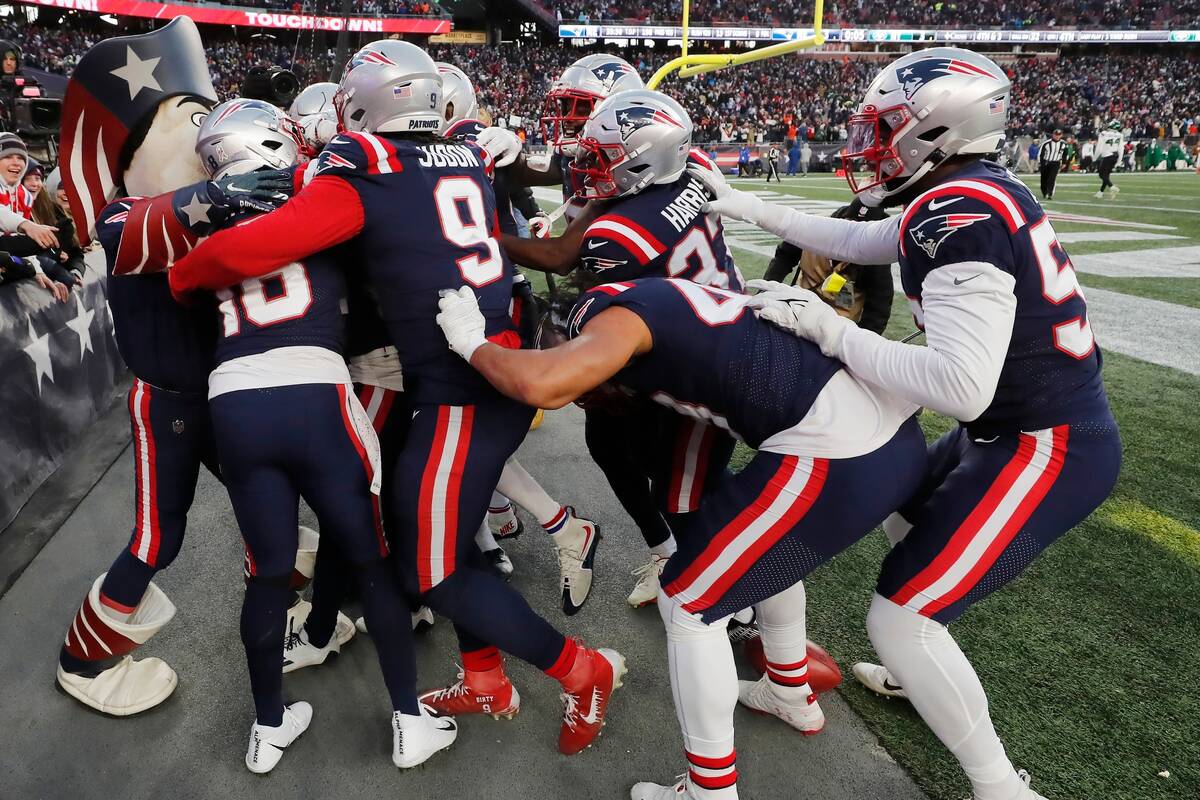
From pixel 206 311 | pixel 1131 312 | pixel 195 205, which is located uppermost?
pixel 195 205

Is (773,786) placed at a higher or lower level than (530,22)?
lower

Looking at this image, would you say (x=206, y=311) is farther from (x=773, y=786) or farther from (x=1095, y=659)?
(x=1095, y=659)

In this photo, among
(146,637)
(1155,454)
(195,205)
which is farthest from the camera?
(1155,454)

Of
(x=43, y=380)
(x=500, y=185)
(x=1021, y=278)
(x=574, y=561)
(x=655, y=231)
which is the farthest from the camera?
(x=43, y=380)

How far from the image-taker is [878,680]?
2.50 meters

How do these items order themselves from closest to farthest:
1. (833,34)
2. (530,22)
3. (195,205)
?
(195,205), (833,34), (530,22)

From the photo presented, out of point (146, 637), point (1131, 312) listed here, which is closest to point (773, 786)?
point (146, 637)

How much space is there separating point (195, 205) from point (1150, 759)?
311cm

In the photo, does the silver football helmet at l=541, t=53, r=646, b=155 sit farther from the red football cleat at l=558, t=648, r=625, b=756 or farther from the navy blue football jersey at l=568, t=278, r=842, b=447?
the red football cleat at l=558, t=648, r=625, b=756

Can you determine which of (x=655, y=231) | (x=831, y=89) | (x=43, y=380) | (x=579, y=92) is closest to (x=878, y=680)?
(x=655, y=231)

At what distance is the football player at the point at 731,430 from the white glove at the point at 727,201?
0.82 metres

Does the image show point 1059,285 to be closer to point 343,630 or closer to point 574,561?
point 574,561

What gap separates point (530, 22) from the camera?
38812 mm

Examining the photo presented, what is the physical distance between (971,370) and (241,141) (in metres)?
2.02
